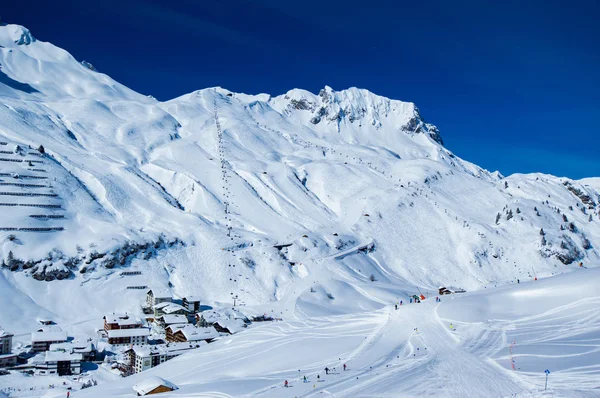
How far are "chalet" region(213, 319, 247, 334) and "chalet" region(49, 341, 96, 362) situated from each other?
14438 millimetres

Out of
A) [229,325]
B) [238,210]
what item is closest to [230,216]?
[238,210]

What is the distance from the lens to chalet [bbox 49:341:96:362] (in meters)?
54.4

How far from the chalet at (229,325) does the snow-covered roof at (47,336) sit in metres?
17.3

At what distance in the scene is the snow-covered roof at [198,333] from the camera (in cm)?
5984

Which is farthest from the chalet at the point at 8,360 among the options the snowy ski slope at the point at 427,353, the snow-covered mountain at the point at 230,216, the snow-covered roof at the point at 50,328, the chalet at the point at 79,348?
the snowy ski slope at the point at 427,353

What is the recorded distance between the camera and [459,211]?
395ft

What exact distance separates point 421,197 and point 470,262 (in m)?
26.9

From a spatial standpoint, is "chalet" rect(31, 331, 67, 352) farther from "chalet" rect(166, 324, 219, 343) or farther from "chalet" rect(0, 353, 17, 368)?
"chalet" rect(166, 324, 219, 343)

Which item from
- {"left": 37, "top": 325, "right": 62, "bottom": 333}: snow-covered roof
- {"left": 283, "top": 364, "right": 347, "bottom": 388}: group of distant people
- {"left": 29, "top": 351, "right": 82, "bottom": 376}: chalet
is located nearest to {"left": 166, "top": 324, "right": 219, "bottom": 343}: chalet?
{"left": 29, "top": 351, "right": 82, "bottom": 376}: chalet

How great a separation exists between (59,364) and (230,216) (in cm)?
5540

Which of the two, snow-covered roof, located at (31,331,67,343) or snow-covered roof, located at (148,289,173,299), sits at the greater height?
Result: snow-covered roof, located at (148,289,173,299)

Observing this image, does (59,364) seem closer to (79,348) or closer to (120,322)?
(79,348)

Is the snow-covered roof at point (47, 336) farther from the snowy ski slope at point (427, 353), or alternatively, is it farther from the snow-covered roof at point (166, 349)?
the snowy ski slope at point (427, 353)

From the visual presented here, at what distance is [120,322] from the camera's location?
210 feet
